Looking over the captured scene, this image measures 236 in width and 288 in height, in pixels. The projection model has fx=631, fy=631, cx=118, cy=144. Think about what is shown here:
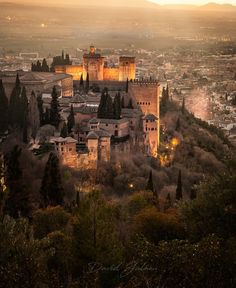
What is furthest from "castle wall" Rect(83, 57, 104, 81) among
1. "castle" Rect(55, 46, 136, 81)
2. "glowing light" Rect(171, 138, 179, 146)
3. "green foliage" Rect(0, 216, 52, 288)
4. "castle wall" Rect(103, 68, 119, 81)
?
"green foliage" Rect(0, 216, 52, 288)

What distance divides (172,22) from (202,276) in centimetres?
2346

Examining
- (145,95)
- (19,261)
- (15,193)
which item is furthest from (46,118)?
(19,261)

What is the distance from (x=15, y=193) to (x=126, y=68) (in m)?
15.2

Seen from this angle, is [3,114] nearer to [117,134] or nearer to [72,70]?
Result: [117,134]

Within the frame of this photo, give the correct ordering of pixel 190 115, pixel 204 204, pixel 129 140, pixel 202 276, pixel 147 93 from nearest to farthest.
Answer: pixel 202 276 < pixel 204 204 < pixel 129 140 < pixel 147 93 < pixel 190 115

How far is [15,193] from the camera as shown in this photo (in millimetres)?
11469

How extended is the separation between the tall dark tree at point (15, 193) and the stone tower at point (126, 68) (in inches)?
565

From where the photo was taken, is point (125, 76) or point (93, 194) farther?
point (125, 76)

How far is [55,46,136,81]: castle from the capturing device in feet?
85.3

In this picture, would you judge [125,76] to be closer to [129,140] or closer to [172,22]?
[172,22]

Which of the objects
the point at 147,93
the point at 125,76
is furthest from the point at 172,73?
the point at 147,93

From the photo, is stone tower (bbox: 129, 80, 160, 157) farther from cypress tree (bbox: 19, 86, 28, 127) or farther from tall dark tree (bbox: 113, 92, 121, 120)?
cypress tree (bbox: 19, 86, 28, 127)

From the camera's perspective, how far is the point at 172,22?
92.7ft

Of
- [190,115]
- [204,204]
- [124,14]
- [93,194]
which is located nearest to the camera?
[204,204]
